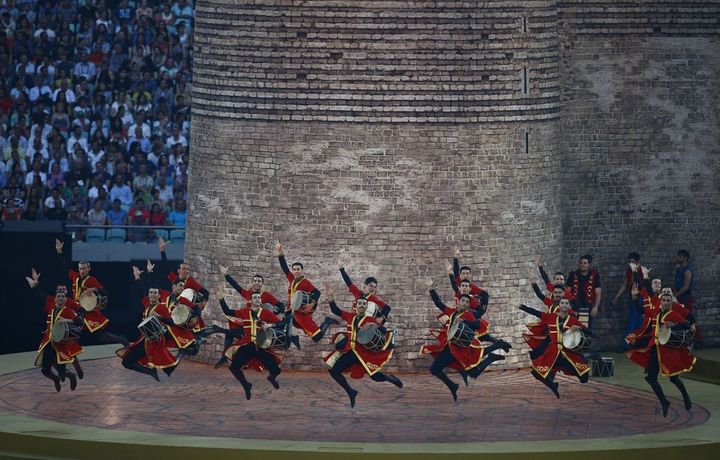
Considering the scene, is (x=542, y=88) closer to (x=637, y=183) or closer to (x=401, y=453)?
(x=637, y=183)

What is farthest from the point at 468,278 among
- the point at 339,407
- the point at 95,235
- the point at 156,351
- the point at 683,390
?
the point at 95,235

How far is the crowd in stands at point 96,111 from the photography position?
3406 centimetres

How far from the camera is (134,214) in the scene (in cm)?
3362

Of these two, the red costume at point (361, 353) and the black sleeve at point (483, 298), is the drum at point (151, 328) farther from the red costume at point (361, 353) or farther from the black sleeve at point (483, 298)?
the black sleeve at point (483, 298)

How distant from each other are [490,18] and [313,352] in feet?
16.9

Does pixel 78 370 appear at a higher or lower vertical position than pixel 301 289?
lower

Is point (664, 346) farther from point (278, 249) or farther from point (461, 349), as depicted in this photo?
point (278, 249)

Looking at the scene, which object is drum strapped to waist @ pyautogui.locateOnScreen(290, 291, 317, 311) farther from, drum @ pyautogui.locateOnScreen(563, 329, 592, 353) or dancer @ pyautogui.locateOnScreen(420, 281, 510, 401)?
drum @ pyautogui.locateOnScreen(563, 329, 592, 353)

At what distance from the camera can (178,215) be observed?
3419 centimetres

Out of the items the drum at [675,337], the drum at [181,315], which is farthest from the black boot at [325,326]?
the drum at [675,337]

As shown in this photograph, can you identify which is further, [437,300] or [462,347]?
[437,300]

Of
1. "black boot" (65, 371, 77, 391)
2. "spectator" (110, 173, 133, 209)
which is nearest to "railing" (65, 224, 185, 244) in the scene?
"spectator" (110, 173, 133, 209)

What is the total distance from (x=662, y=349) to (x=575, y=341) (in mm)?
1105

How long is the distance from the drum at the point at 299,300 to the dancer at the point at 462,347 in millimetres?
2040
